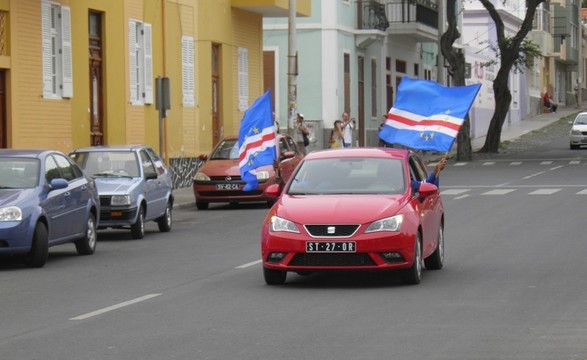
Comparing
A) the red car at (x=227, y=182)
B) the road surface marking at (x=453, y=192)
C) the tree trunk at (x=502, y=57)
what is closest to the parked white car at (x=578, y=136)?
the tree trunk at (x=502, y=57)

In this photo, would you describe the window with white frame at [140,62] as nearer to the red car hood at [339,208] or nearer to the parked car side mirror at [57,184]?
the parked car side mirror at [57,184]

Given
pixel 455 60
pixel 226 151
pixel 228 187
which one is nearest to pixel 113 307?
pixel 228 187

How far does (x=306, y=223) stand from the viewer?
14.8 metres

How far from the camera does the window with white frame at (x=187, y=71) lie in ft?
128

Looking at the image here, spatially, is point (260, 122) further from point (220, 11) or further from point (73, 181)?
point (220, 11)

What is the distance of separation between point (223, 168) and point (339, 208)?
15952 mm

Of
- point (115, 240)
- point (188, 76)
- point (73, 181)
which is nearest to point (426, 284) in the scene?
point (73, 181)

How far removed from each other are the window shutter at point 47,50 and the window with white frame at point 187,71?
8.08m

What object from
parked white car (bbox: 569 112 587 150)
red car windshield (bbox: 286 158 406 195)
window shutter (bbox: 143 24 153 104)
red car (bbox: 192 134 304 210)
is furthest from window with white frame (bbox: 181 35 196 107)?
parked white car (bbox: 569 112 587 150)

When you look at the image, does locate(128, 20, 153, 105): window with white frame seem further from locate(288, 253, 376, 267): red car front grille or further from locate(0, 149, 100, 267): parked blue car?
locate(288, 253, 376, 267): red car front grille

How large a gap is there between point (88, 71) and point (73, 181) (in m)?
13.4

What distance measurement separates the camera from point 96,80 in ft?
111

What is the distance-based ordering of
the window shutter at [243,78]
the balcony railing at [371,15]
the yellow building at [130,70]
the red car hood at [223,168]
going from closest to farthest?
the yellow building at [130,70]
the red car hood at [223,168]
the window shutter at [243,78]
the balcony railing at [371,15]

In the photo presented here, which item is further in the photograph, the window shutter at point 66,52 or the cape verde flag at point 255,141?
the window shutter at point 66,52
